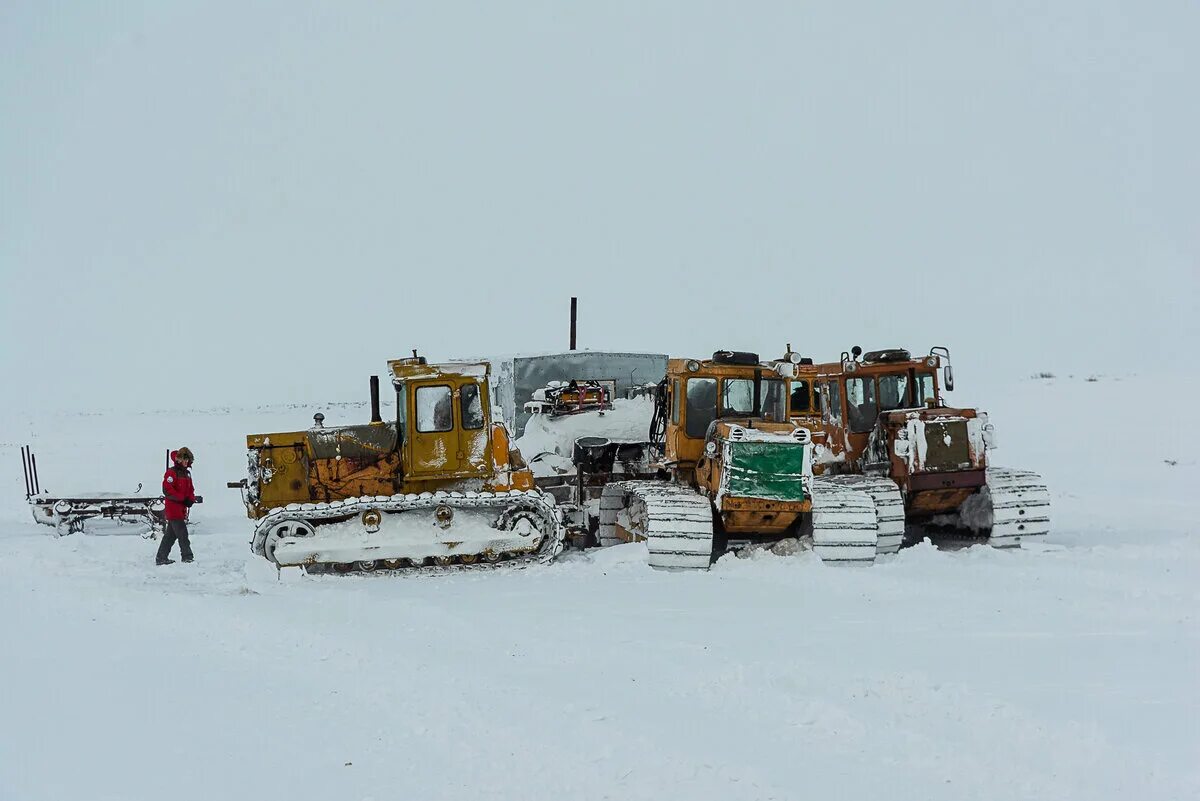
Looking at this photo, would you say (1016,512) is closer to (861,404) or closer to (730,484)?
(861,404)

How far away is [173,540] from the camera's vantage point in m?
11.8

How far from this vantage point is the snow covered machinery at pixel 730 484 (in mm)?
10648

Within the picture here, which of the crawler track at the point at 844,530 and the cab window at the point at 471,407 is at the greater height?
the cab window at the point at 471,407

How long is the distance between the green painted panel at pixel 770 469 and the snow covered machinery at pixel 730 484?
0.01 m

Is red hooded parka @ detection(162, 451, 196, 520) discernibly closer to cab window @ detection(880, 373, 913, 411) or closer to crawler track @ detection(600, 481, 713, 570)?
crawler track @ detection(600, 481, 713, 570)

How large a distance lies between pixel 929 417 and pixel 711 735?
804 cm

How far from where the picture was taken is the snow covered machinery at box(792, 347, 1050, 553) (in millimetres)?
12203

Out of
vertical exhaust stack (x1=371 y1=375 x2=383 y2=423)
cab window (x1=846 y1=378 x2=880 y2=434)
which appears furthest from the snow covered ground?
cab window (x1=846 y1=378 x2=880 y2=434)

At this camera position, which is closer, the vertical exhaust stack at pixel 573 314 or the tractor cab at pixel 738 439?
the tractor cab at pixel 738 439

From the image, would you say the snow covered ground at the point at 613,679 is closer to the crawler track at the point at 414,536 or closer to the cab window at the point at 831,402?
the crawler track at the point at 414,536

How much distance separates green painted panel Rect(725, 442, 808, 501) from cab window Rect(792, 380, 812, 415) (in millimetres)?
3750

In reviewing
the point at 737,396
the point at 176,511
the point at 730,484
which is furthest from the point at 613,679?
the point at 176,511

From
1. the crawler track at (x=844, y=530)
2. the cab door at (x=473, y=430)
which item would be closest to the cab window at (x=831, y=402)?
the crawler track at (x=844, y=530)

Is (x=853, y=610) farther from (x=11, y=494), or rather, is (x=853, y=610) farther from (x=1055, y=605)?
(x=11, y=494)
